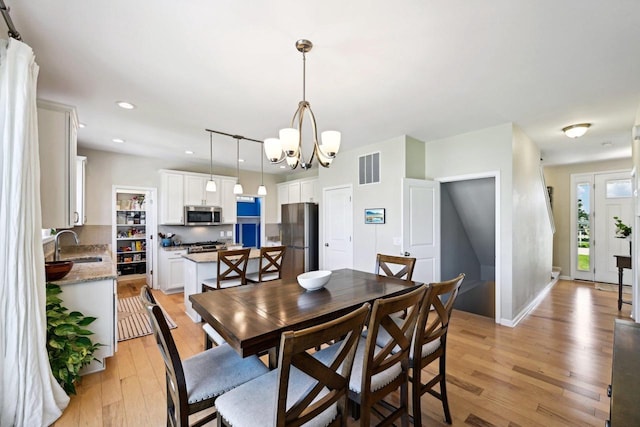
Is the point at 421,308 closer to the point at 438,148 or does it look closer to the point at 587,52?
the point at 587,52

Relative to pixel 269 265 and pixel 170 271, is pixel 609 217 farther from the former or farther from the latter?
pixel 170 271

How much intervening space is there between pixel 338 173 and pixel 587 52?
11.4 ft

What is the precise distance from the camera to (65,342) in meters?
2.13

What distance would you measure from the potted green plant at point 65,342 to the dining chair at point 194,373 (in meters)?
1.19

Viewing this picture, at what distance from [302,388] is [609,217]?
7.40m

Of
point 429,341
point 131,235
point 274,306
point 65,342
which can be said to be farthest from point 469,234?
point 131,235

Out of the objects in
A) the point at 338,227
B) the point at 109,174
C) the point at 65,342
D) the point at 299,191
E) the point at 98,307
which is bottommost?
the point at 65,342

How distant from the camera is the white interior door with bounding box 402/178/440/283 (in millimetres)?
3762

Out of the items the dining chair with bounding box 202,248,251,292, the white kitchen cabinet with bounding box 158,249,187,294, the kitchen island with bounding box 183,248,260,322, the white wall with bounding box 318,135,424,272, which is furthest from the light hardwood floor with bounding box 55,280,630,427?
the white kitchen cabinet with bounding box 158,249,187,294

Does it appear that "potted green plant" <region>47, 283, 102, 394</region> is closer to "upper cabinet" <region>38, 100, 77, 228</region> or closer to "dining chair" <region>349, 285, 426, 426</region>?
"upper cabinet" <region>38, 100, 77, 228</region>

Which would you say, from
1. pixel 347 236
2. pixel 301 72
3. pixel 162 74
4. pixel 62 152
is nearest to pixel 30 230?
pixel 62 152

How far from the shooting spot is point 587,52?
2029 mm

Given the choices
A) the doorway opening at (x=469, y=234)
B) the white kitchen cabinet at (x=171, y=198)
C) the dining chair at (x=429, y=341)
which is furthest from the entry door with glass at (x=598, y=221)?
the white kitchen cabinet at (x=171, y=198)

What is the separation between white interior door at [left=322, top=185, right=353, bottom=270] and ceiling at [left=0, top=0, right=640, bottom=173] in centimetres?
156
